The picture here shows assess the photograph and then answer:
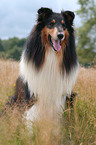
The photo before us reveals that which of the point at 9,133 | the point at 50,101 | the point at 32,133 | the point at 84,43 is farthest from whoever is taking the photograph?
the point at 84,43

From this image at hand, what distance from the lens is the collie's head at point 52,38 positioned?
9.48 ft

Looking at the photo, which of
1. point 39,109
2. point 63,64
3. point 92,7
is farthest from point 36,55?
point 92,7

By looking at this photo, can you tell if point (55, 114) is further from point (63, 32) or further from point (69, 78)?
point (63, 32)

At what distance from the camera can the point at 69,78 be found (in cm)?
321

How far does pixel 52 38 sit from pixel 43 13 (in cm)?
45

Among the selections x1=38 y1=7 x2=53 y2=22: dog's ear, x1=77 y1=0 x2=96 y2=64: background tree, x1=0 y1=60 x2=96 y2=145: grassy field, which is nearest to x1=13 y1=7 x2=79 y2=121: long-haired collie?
x1=38 y1=7 x2=53 y2=22: dog's ear

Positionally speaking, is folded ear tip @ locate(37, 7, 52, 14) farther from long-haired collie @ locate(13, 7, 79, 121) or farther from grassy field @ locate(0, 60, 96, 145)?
grassy field @ locate(0, 60, 96, 145)

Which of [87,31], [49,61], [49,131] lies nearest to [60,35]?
[49,61]

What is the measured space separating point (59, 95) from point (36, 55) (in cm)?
81

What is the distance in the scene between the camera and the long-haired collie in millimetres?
2932

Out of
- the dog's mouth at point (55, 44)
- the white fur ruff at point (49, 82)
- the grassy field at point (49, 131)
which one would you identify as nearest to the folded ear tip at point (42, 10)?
the dog's mouth at point (55, 44)

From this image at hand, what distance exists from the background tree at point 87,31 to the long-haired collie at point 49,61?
14.1 m

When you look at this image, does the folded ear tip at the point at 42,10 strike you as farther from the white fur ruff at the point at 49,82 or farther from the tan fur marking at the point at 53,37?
the white fur ruff at the point at 49,82

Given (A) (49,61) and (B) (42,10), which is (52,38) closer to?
(A) (49,61)
